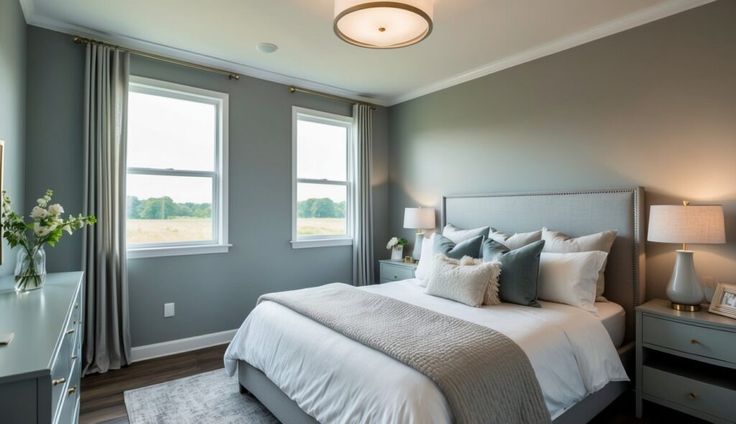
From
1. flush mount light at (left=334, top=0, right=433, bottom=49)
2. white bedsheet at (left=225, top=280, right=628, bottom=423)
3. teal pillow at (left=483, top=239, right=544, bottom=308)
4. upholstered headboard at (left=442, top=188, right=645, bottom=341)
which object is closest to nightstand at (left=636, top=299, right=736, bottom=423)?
upholstered headboard at (left=442, top=188, right=645, bottom=341)

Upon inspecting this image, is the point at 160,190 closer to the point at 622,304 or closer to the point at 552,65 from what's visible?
the point at 552,65

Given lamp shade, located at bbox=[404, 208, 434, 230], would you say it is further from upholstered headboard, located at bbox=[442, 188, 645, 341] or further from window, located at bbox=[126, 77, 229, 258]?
window, located at bbox=[126, 77, 229, 258]

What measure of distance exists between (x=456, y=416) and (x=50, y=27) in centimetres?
377

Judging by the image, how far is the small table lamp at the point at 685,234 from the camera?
2.19 meters

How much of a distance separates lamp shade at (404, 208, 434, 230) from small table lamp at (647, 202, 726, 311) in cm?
207

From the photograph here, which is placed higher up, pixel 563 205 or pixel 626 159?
pixel 626 159

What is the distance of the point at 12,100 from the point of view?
7.80 feet

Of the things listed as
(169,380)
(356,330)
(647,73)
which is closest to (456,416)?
(356,330)

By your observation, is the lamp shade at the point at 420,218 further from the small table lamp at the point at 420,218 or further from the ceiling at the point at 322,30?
the ceiling at the point at 322,30

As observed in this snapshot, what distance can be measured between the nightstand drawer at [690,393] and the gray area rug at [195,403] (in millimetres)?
2338

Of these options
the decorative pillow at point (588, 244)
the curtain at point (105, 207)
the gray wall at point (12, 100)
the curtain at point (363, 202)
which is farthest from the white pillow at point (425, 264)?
the gray wall at point (12, 100)

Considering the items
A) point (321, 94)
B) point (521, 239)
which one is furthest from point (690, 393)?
point (321, 94)

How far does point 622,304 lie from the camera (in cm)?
269

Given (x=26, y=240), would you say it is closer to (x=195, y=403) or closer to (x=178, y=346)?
(x=195, y=403)
